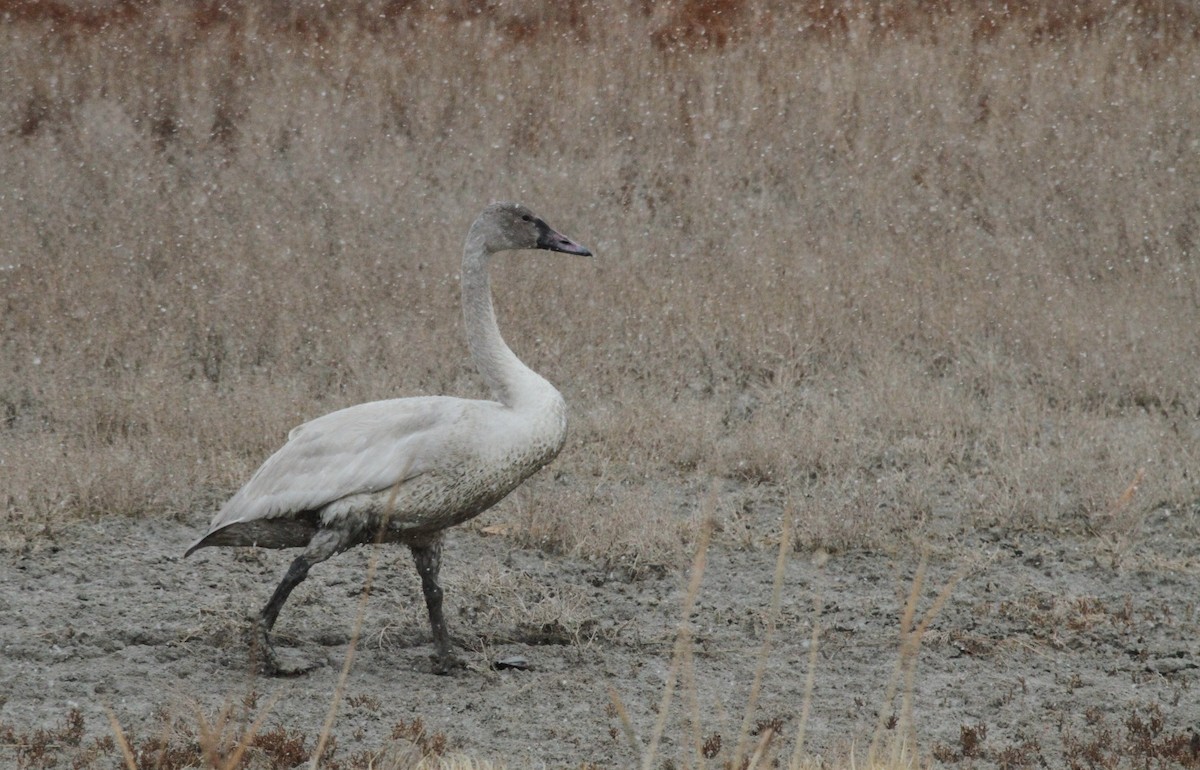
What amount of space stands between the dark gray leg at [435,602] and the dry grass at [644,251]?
5.90 feet

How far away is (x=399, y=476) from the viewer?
5.86 meters

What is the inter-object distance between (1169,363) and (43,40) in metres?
12.6

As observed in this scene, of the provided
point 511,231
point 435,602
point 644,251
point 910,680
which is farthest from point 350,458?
point 644,251

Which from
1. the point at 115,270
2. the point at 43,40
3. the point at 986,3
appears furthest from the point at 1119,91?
the point at 43,40

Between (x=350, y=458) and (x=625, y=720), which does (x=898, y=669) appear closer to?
(x=625, y=720)

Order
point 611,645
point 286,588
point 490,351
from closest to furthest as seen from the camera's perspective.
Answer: point 286,588
point 490,351
point 611,645

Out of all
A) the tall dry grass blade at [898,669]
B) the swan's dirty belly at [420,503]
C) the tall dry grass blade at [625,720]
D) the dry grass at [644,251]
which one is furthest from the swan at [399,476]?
the dry grass at [644,251]

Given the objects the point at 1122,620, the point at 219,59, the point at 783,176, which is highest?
the point at 219,59

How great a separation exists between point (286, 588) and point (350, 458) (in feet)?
2.02

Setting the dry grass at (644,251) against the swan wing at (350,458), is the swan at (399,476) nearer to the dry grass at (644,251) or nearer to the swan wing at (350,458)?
the swan wing at (350,458)

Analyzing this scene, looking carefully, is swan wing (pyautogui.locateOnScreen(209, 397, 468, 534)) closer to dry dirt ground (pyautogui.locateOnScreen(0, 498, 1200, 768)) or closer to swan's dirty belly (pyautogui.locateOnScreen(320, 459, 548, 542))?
swan's dirty belly (pyautogui.locateOnScreen(320, 459, 548, 542))

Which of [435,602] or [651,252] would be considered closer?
[435,602]

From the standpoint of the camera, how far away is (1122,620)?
7.18m

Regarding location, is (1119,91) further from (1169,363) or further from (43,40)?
(43,40)
